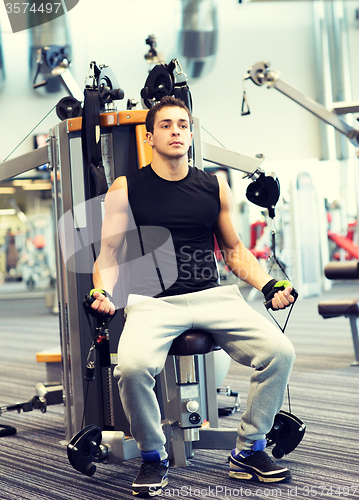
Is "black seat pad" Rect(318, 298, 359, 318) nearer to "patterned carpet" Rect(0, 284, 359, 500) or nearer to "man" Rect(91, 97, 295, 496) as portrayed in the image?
"patterned carpet" Rect(0, 284, 359, 500)

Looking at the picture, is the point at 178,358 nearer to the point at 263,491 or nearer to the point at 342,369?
the point at 263,491

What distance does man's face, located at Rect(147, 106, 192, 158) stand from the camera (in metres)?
2.03

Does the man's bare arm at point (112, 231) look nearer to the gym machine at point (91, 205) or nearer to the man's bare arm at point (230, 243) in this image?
the gym machine at point (91, 205)

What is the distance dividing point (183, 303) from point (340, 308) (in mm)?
2041

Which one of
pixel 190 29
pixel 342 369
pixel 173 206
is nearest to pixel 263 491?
pixel 173 206

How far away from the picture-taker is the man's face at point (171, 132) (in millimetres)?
2033

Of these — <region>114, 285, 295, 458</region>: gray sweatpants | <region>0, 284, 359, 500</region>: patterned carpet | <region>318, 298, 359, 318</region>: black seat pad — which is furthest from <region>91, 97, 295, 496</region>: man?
<region>318, 298, 359, 318</region>: black seat pad

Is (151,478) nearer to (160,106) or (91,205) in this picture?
(91,205)

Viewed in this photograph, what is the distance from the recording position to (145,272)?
6.75 feet

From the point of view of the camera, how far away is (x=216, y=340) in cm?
197

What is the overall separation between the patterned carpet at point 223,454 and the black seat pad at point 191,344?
0.44 metres

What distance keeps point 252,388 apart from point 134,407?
396 millimetres

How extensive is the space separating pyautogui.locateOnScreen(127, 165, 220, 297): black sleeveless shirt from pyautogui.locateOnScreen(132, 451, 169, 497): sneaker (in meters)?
0.55

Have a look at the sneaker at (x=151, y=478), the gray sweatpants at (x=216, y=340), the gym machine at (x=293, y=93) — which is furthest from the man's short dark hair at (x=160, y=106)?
the gym machine at (x=293, y=93)
